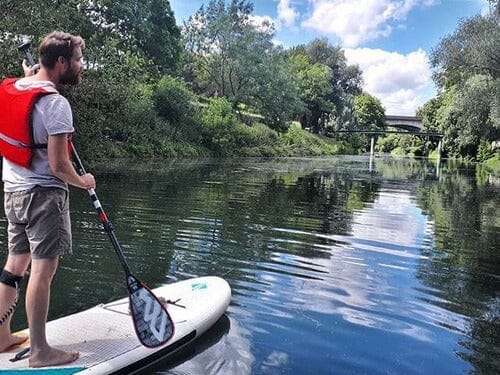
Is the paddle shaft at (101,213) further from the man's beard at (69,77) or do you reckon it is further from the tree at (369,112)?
the tree at (369,112)

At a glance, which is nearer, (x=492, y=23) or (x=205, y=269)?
(x=205, y=269)

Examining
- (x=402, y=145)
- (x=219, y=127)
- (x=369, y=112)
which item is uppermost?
(x=369, y=112)

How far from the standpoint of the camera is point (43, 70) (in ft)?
11.1

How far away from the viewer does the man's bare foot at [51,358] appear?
3.40 meters

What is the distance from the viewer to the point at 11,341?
3668 mm

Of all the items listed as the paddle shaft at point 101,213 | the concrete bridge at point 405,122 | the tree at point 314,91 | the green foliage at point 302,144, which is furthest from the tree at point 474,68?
the concrete bridge at point 405,122

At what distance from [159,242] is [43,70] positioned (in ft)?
16.4

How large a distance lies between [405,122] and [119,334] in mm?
104876

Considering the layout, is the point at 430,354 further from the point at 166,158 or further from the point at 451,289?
the point at 166,158

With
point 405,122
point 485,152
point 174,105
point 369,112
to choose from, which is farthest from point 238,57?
point 405,122

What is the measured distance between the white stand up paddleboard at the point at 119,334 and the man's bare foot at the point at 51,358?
1.7 inches

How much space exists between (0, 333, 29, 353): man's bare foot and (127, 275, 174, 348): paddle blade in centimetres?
79

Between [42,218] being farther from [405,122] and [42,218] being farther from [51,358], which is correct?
[405,122]

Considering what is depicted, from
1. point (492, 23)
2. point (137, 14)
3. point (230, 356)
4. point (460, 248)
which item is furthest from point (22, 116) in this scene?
point (137, 14)
